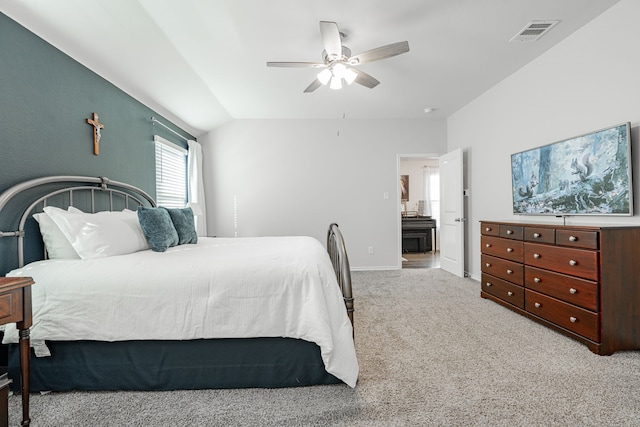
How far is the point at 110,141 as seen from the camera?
116 inches

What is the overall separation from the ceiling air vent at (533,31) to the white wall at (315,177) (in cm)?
245

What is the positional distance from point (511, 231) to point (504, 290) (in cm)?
61

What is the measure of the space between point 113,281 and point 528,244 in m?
3.22

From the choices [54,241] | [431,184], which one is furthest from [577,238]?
[431,184]

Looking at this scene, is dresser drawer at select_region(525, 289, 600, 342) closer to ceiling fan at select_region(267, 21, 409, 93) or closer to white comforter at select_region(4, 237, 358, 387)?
white comforter at select_region(4, 237, 358, 387)

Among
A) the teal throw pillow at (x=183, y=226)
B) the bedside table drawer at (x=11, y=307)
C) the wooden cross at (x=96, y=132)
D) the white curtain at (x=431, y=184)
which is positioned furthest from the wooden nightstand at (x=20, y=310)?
the white curtain at (x=431, y=184)

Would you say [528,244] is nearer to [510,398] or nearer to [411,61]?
[510,398]

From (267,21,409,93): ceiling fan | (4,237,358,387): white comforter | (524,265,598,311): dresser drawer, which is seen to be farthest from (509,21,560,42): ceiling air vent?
(4,237,358,387): white comforter

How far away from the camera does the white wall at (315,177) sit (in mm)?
5133

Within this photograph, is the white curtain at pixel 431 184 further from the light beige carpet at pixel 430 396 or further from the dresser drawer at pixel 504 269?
the light beige carpet at pixel 430 396

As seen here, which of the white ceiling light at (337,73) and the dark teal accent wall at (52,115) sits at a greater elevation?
the white ceiling light at (337,73)

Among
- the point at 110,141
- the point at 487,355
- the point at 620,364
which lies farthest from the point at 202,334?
the point at 620,364

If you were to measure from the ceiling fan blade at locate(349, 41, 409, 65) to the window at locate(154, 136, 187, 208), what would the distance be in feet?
8.77

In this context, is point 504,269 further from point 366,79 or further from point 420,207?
point 420,207
